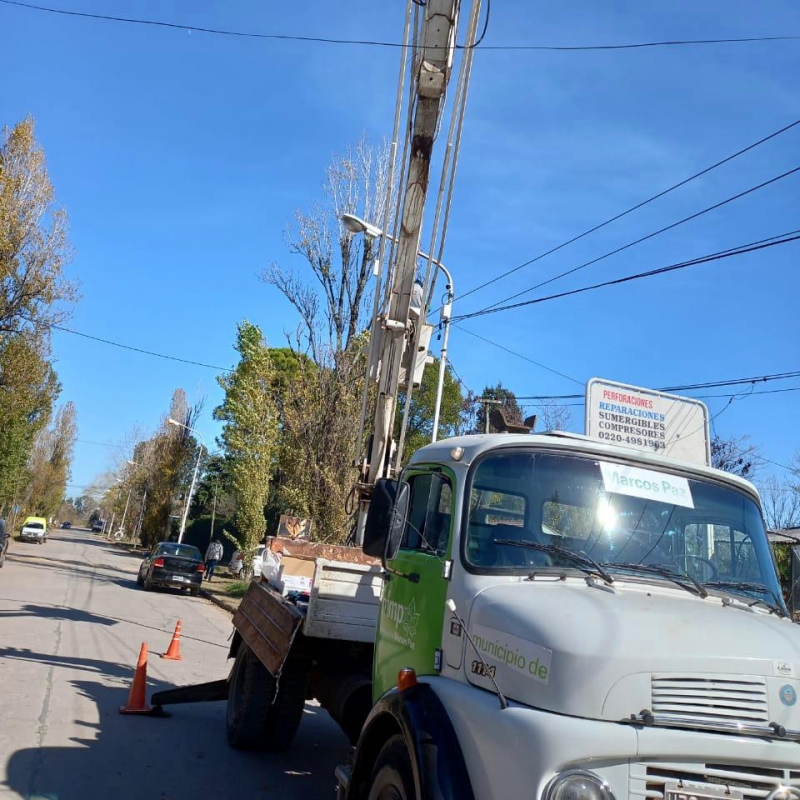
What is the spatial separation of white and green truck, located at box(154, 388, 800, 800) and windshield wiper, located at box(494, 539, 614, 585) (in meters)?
0.01

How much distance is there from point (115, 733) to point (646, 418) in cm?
572

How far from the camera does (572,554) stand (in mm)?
3752

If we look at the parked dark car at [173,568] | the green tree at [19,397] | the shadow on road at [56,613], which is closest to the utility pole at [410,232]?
the shadow on road at [56,613]

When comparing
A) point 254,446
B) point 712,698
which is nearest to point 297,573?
point 712,698

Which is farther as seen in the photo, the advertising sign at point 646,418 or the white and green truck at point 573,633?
the advertising sign at point 646,418

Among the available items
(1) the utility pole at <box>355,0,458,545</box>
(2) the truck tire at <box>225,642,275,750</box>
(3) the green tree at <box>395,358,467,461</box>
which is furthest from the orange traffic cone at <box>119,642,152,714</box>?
(3) the green tree at <box>395,358,467,461</box>

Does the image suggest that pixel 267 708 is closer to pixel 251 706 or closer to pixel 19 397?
pixel 251 706

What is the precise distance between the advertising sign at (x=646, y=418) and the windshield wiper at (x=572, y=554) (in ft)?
12.0

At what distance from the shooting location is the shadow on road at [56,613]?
1498cm

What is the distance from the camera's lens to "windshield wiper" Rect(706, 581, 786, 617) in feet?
12.8

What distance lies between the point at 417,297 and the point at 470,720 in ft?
20.1

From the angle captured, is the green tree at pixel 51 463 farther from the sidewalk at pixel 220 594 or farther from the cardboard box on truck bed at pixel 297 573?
the cardboard box on truck bed at pixel 297 573

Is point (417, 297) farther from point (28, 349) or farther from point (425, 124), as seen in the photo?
point (28, 349)

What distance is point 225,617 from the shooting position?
64.5 ft
